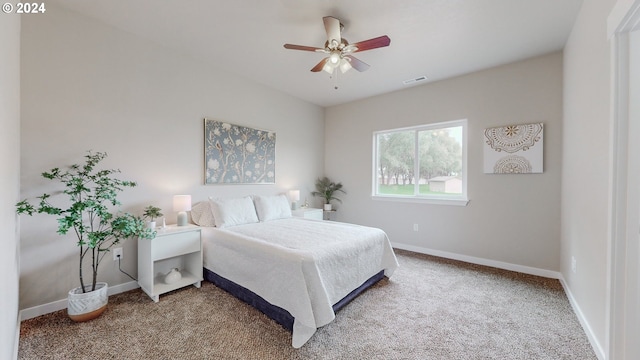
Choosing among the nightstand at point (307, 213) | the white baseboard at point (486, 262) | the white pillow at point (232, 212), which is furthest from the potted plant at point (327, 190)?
the white pillow at point (232, 212)

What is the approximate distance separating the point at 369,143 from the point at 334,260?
9.63 feet

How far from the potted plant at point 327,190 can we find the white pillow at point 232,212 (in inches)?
70.3

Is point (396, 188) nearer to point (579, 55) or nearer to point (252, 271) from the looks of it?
point (579, 55)

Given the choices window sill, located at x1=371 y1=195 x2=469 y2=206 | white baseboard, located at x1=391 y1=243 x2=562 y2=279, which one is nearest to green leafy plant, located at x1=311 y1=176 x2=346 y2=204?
window sill, located at x1=371 y1=195 x2=469 y2=206

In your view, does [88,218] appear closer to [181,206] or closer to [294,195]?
[181,206]

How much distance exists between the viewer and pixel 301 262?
191 cm

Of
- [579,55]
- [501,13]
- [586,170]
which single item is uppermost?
[501,13]

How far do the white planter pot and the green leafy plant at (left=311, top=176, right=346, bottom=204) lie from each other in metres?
3.42

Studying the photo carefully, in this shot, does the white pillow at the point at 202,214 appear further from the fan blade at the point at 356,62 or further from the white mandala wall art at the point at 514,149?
the white mandala wall art at the point at 514,149

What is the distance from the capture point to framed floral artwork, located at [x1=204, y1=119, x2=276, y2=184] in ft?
11.0

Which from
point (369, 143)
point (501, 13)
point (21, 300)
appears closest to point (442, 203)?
point (369, 143)

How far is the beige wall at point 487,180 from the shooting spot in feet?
9.80

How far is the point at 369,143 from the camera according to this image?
4609mm

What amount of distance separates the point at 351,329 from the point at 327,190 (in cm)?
310
